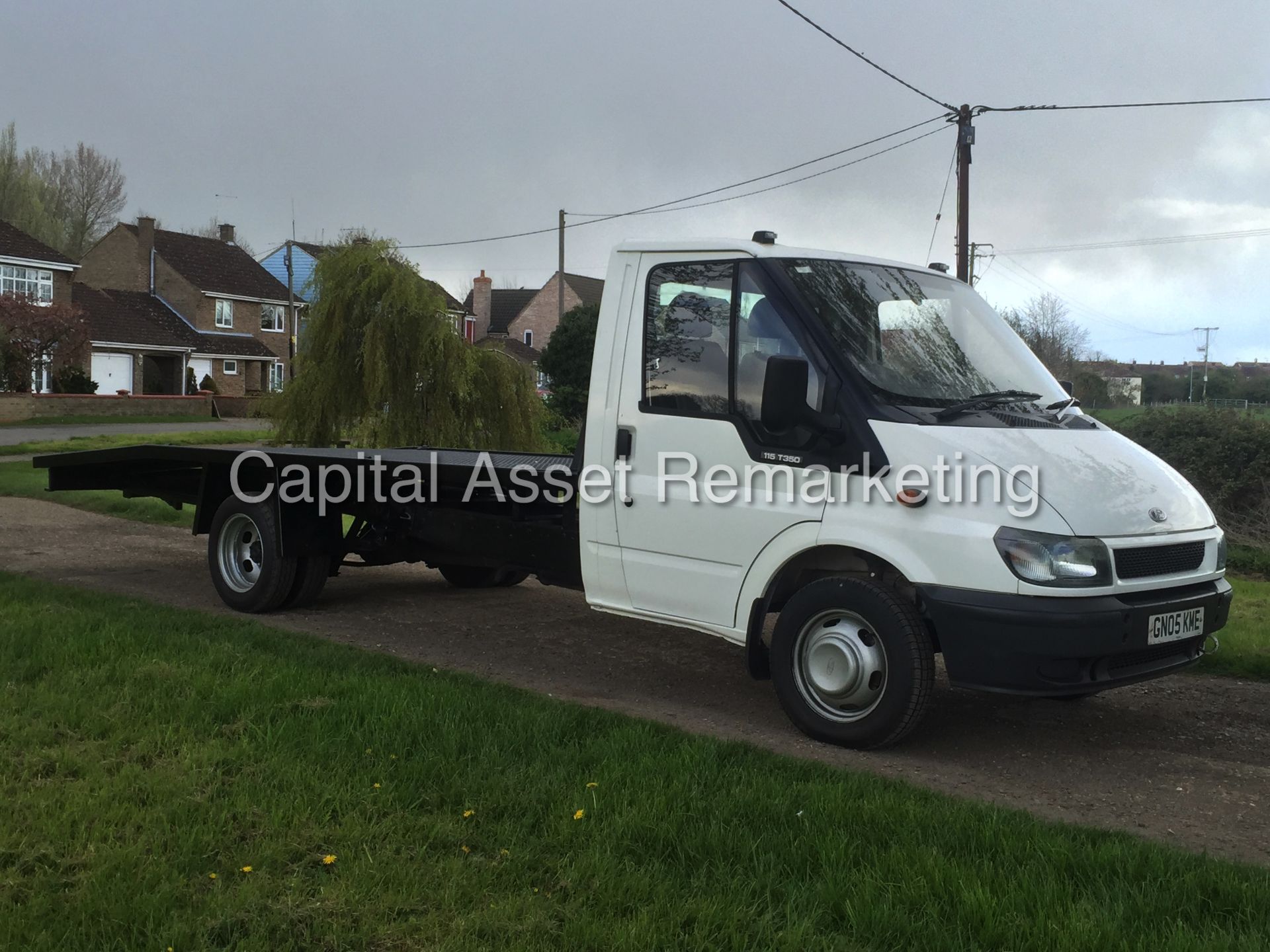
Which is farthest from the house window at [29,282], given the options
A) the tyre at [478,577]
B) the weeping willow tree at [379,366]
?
the tyre at [478,577]

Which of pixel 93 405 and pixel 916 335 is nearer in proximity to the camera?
pixel 916 335

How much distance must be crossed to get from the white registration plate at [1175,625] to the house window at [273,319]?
67572 mm

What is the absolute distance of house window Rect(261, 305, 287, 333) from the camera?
222 ft

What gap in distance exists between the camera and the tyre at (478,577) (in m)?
9.47

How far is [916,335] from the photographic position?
571cm

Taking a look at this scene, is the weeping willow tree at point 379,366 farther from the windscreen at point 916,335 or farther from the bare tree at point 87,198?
the bare tree at point 87,198

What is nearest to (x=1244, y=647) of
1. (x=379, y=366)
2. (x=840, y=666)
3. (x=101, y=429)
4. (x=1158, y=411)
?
(x=840, y=666)

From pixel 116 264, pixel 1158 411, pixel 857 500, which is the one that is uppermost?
pixel 116 264

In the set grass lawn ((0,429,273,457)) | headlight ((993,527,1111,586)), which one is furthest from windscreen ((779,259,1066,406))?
grass lawn ((0,429,273,457))

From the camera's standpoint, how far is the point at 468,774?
4.48 m

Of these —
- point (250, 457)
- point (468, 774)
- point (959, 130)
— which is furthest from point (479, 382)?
point (468, 774)

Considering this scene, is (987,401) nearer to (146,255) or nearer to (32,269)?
(32,269)

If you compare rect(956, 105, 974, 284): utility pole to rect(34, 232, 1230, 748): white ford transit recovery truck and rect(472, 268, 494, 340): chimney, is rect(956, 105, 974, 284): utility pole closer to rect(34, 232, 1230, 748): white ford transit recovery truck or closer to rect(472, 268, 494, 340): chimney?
rect(34, 232, 1230, 748): white ford transit recovery truck

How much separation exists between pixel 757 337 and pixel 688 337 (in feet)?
1.36
